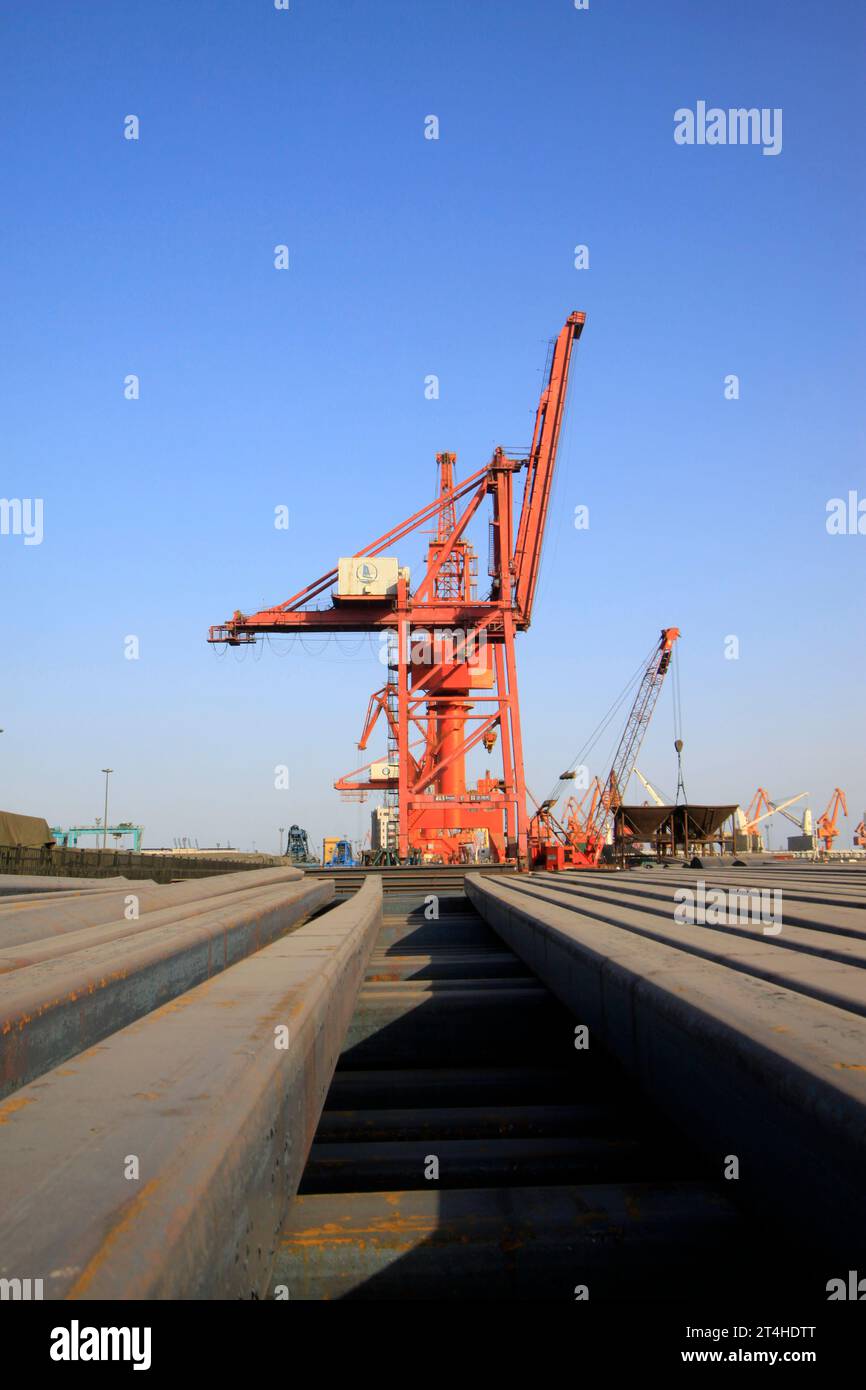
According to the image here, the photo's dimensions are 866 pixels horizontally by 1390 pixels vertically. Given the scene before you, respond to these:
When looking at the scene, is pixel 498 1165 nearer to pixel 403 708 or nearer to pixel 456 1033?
pixel 456 1033

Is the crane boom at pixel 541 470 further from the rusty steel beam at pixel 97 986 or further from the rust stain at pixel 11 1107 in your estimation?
the rust stain at pixel 11 1107

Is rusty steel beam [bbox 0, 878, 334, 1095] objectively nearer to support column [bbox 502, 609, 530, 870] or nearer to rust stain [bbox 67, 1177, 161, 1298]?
rust stain [bbox 67, 1177, 161, 1298]

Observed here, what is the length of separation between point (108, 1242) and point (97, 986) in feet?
3.79

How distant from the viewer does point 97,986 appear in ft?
7.11

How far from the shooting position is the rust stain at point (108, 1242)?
1000mm

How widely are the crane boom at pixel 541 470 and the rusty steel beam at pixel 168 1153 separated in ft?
110

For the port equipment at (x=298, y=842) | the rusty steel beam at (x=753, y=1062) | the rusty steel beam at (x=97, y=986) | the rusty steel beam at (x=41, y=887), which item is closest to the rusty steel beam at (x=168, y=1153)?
the rusty steel beam at (x=97, y=986)

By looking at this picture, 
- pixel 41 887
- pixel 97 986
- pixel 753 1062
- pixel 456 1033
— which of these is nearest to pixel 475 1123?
pixel 456 1033

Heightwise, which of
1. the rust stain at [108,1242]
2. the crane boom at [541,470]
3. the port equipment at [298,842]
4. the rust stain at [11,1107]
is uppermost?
the crane boom at [541,470]

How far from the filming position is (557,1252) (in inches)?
68.8

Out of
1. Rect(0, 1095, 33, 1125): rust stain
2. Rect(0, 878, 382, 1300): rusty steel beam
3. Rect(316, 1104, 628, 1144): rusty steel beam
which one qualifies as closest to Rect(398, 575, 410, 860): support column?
Rect(316, 1104, 628, 1144): rusty steel beam

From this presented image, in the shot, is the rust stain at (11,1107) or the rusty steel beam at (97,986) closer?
the rust stain at (11,1107)
